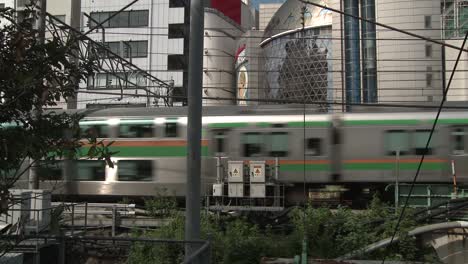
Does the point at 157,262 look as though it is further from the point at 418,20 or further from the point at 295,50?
the point at 295,50

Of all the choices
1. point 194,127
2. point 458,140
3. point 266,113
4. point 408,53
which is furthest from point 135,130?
point 408,53

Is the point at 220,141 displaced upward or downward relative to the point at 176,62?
downward

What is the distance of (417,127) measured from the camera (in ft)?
57.7

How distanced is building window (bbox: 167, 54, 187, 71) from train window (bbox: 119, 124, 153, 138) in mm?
29932

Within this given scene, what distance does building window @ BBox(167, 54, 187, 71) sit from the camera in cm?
4891

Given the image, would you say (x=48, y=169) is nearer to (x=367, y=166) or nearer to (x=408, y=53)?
(x=367, y=166)

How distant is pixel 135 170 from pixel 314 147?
633 cm

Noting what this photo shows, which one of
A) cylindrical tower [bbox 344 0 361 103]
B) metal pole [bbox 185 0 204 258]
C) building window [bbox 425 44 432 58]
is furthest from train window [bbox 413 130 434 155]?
building window [bbox 425 44 432 58]

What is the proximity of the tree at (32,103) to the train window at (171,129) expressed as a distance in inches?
578

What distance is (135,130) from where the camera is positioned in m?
19.2

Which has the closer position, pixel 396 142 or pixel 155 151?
pixel 396 142

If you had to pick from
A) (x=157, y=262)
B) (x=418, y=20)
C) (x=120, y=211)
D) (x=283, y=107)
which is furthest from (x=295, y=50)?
(x=157, y=262)

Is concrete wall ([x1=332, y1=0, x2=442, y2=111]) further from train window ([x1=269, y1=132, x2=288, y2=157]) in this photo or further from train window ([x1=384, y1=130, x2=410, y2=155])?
train window ([x1=269, y1=132, x2=288, y2=157])

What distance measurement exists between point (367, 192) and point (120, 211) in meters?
8.18
